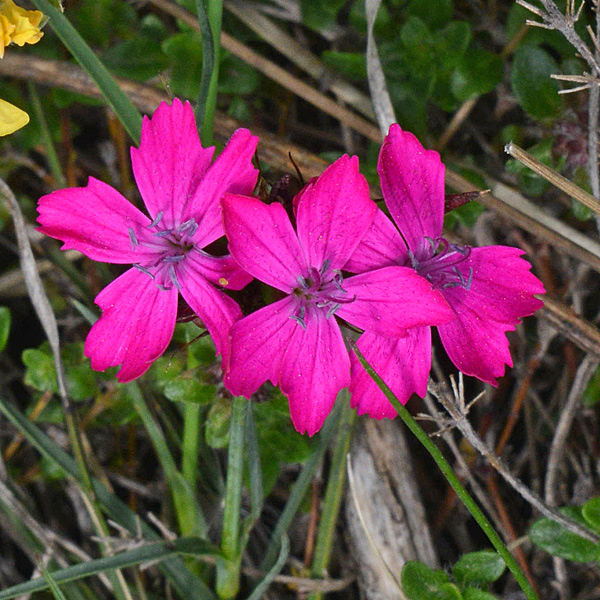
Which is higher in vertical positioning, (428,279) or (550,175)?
(550,175)

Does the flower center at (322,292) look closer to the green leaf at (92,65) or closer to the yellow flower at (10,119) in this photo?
the green leaf at (92,65)

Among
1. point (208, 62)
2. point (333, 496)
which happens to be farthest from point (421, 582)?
point (208, 62)

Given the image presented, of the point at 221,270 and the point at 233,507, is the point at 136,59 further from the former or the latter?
the point at 233,507

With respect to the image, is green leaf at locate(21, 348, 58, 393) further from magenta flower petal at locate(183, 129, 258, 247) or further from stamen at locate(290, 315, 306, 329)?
stamen at locate(290, 315, 306, 329)

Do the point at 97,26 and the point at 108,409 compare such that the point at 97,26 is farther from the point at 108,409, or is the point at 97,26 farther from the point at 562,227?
the point at 562,227

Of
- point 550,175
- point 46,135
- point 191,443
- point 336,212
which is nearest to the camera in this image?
point 336,212

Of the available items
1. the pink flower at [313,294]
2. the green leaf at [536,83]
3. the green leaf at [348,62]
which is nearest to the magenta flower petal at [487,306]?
the pink flower at [313,294]

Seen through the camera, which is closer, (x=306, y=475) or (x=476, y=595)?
(x=476, y=595)

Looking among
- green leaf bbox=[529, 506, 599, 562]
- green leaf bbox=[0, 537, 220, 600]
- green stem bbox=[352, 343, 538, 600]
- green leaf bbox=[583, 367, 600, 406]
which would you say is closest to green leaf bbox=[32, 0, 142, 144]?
green stem bbox=[352, 343, 538, 600]
